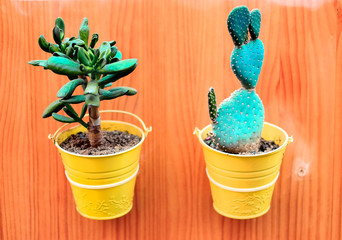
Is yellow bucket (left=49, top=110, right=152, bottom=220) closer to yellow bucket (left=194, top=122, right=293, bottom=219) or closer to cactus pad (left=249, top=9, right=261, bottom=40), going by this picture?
yellow bucket (left=194, top=122, right=293, bottom=219)

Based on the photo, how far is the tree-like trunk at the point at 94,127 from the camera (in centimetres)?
85

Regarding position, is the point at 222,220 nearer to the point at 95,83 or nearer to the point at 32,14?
the point at 95,83

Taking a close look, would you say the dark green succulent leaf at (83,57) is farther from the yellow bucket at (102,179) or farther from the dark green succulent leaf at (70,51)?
the yellow bucket at (102,179)

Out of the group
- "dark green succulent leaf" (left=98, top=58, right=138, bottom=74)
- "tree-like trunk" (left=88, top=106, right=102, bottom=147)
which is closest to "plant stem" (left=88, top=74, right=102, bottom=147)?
"tree-like trunk" (left=88, top=106, right=102, bottom=147)

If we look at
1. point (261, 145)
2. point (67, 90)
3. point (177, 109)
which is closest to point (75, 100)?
point (67, 90)

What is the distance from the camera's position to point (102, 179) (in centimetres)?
85

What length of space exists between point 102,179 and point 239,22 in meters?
0.40

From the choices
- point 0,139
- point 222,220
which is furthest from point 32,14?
point 222,220

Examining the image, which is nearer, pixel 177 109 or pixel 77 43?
pixel 77 43

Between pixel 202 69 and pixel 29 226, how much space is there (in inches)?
22.9

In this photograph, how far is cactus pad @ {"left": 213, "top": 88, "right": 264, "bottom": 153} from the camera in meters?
0.85

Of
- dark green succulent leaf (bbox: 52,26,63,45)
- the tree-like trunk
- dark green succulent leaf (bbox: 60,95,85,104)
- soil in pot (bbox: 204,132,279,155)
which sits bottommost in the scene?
soil in pot (bbox: 204,132,279,155)

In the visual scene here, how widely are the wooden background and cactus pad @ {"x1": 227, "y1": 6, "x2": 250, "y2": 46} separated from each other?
0.59 ft

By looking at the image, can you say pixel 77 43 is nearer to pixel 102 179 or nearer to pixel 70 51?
pixel 70 51
